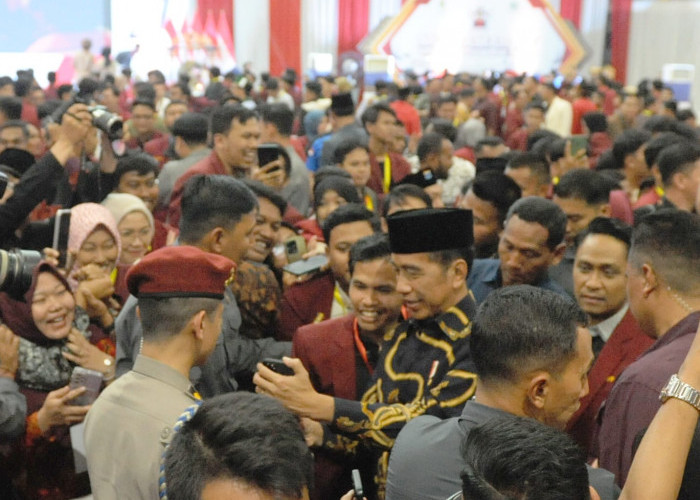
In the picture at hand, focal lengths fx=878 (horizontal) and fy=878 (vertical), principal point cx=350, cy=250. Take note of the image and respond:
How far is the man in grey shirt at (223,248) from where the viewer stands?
97.7 inches

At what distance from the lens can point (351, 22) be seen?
18922 millimetres

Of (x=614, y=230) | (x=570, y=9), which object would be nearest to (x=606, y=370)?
(x=614, y=230)

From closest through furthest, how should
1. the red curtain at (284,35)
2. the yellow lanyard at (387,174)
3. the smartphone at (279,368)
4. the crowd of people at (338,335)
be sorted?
1. the crowd of people at (338,335)
2. the smartphone at (279,368)
3. the yellow lanyard at (387,174)
4. the red curtain at (284,35)

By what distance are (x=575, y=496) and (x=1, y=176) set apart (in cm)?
211

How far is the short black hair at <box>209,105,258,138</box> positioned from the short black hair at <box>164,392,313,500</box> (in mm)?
3294

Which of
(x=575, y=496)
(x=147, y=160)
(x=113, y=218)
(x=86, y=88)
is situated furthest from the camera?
(x=86, y=88)

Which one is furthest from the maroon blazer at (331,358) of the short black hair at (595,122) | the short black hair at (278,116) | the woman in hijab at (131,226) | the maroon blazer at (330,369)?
the short black hair at (595,122)

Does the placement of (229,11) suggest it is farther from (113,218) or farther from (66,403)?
(66,403)

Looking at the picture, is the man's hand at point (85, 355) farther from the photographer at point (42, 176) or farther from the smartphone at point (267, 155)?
the smartphone at point (267, 155)

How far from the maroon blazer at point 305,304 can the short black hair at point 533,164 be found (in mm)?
1688

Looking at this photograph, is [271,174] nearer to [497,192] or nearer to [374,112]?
A: [497,192]

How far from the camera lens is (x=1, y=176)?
2.67 meters

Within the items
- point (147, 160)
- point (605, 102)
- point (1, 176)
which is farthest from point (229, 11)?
point (1, 176)

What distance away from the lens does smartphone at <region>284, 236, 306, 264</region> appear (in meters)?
3.43
